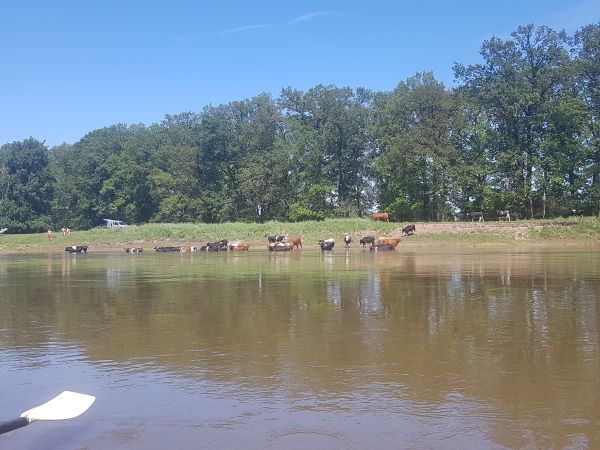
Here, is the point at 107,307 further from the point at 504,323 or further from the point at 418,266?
the point at 418,266

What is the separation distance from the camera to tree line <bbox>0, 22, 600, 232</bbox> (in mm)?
62000

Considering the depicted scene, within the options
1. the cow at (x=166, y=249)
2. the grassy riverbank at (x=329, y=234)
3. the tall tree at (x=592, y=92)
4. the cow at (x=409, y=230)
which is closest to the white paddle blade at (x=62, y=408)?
the grassy riverbank at (x=329, y=234)

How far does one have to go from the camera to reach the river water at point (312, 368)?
244 inches

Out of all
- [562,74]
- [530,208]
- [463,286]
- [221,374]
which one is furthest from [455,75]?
[221,374]

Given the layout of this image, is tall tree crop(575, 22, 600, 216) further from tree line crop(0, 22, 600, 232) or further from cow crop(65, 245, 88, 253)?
cow crop(65, 245, 88, 253)

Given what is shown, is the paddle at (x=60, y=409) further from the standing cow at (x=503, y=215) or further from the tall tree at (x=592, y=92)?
the tall tree at (x=592, y=92)

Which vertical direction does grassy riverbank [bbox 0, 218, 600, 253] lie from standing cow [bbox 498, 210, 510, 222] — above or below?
below

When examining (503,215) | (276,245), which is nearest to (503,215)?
(503,215)

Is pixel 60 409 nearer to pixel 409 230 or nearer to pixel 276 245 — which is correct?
pixel 276 245

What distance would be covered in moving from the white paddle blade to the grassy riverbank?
44.0 meters

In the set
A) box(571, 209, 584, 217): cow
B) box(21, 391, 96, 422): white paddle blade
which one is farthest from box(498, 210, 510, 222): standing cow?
box(21, 391, 96, 422): white paddle blade

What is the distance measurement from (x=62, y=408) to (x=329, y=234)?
5157 cm

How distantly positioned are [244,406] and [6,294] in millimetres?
15711

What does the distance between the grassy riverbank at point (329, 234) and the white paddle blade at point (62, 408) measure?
4401cm
